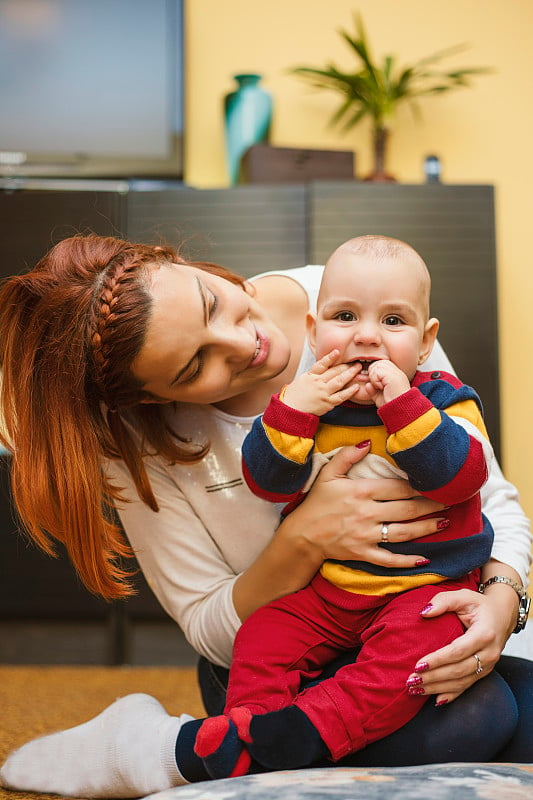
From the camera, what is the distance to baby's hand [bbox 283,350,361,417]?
1182mm

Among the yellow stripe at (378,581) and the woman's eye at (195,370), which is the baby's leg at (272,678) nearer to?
the yellow stripe at (378,581)

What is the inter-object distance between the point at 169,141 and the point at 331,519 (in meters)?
2.29

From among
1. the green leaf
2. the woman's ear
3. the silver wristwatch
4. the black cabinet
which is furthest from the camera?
the green leaf

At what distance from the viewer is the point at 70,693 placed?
2580mm

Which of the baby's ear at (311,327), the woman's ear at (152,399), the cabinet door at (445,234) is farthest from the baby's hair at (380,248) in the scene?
the cabinet door at (445,234)

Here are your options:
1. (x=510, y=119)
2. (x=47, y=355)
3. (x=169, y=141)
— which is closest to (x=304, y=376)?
(x=47, y=355)

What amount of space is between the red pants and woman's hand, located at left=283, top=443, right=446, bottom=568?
57 mm

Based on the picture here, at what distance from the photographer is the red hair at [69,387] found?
4.28 ft

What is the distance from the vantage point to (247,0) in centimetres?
339

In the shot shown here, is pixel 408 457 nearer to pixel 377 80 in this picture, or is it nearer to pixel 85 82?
pixel 377 80

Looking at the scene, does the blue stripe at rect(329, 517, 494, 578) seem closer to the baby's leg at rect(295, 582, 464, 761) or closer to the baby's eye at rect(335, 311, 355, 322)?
the baby's leg at rect(295, 582, 464, 761)

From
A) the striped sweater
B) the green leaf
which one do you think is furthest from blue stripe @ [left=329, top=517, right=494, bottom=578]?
the green leaf

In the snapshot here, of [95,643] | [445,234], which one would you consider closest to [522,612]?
[445,234]

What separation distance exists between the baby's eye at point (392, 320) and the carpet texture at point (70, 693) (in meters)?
1.21
